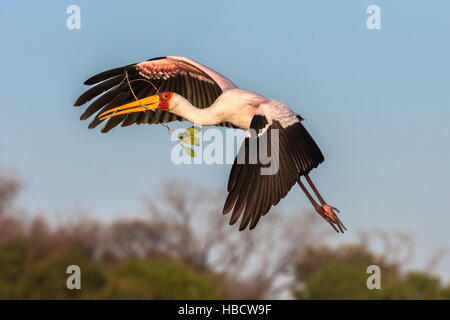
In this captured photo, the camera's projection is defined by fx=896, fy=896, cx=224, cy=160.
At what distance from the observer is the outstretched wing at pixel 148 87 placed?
13.0m

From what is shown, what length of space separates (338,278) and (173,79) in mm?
24990

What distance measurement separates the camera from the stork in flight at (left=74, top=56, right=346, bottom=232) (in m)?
10.5

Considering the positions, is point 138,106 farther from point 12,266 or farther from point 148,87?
point 12,266

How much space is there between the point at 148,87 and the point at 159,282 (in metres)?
19.4

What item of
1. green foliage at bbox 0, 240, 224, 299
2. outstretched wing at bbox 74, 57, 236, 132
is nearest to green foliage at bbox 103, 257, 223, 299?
green foliage at bbox 0, 240, 224, 299

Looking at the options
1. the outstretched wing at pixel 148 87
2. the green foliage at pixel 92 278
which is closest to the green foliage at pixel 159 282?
the green foliage at pixel 92 278

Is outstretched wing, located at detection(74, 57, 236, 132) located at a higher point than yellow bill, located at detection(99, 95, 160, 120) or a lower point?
higher

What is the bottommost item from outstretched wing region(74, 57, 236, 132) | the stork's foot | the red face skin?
the stork's foot

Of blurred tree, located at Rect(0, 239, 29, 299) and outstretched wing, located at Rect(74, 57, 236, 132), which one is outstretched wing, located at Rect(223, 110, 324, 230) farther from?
blurred tree, located at Rect(0, 239, 29, 299)

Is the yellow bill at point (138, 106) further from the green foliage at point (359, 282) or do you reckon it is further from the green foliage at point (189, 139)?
the green foliage at point (359, 282)

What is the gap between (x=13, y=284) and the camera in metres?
32.8

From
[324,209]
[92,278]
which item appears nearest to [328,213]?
[324,209]

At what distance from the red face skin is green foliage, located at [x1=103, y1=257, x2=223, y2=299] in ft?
63.9
